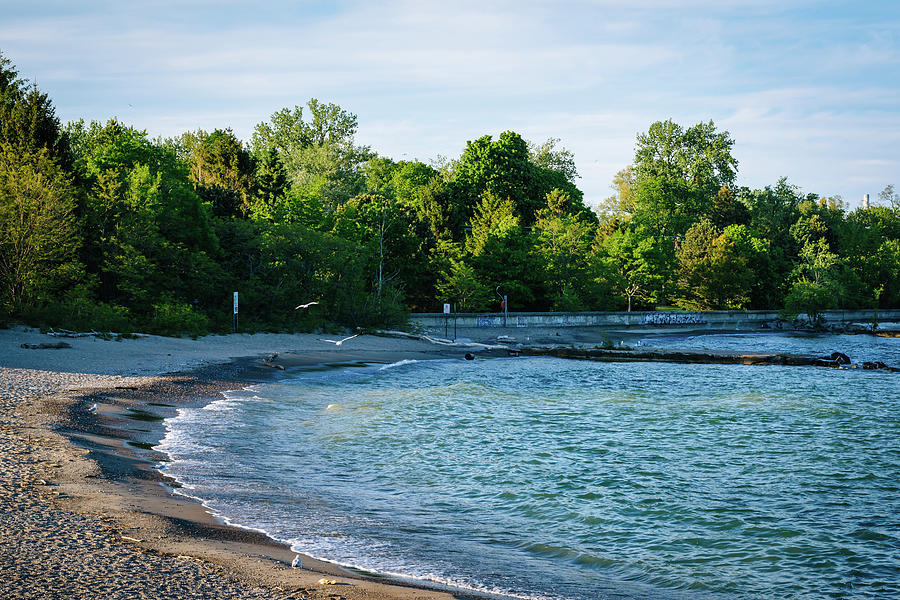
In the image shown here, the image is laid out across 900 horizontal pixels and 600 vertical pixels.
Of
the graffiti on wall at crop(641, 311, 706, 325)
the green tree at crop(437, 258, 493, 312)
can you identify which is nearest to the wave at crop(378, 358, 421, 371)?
the green tree at crop(437, 258, 493, 312)

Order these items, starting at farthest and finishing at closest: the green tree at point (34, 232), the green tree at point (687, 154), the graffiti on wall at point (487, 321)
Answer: the green tree at point (687, 154), the graffiti on wall at point (487, 321), the green tree at point (34, 232)

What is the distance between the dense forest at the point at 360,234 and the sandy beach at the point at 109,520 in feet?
61.7

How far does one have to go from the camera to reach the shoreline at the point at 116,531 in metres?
6.18

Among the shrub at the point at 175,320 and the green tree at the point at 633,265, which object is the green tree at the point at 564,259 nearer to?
the green tree at the point at 633,265

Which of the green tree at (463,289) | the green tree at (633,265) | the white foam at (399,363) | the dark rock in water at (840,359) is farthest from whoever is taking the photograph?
the green tree at (633,265)

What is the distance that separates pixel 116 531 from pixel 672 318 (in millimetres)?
73399

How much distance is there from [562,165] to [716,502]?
105 m

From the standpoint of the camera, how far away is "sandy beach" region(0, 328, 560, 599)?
20.3ft

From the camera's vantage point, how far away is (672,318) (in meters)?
75.9

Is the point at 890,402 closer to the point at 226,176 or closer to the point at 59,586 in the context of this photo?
the point at 59,586

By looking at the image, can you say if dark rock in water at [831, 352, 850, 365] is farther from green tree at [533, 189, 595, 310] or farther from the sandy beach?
the sandy beach

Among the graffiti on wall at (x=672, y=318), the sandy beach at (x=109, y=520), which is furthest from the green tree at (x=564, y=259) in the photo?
the sandy beach at (x=109, y=520)

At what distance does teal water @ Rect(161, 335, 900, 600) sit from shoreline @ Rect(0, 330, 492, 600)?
69 centimetres

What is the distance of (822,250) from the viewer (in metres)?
94.1
